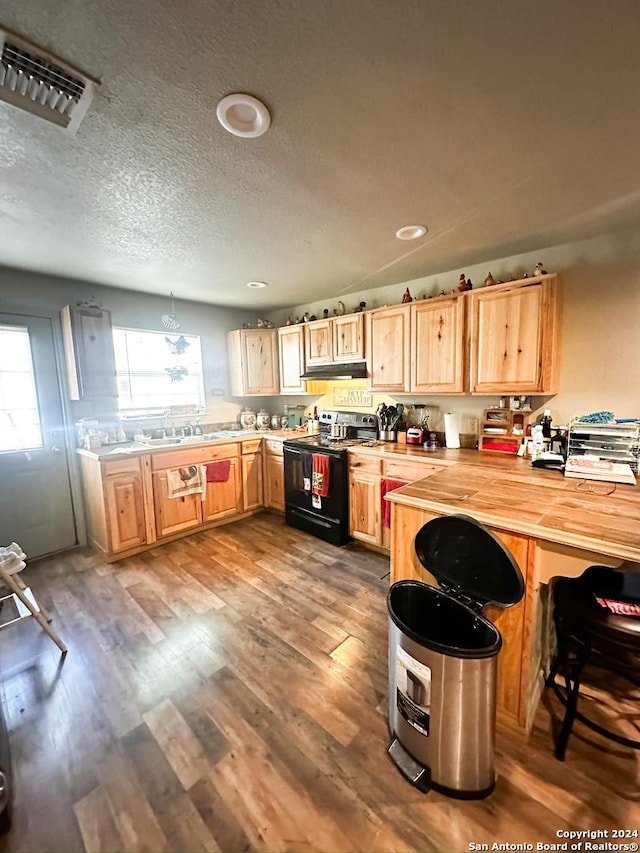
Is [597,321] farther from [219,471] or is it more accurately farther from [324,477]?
[219,471]

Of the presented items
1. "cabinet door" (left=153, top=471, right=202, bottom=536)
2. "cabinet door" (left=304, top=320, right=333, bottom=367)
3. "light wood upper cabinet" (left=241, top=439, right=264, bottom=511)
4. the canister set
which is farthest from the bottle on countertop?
"cabinet door" (left=153, top=471, right=202, bottom=536)

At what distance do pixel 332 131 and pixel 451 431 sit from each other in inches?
91.2

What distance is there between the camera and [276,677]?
1779 millimetres

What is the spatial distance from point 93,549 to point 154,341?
224 cm

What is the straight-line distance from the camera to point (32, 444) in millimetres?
3078

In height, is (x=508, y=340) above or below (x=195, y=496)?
above

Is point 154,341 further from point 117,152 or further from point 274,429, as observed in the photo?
point 117,152

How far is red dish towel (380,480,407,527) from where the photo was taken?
2822 mm

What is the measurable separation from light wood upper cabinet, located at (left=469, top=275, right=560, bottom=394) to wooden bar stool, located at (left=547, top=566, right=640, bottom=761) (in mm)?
1336

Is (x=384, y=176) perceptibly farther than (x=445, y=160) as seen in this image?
Yes

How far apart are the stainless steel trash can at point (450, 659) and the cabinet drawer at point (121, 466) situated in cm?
259

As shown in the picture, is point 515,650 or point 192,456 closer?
point 515,650

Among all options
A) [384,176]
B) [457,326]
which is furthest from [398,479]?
[384,176]

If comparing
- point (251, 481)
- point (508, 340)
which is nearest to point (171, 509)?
point (251, 481)
